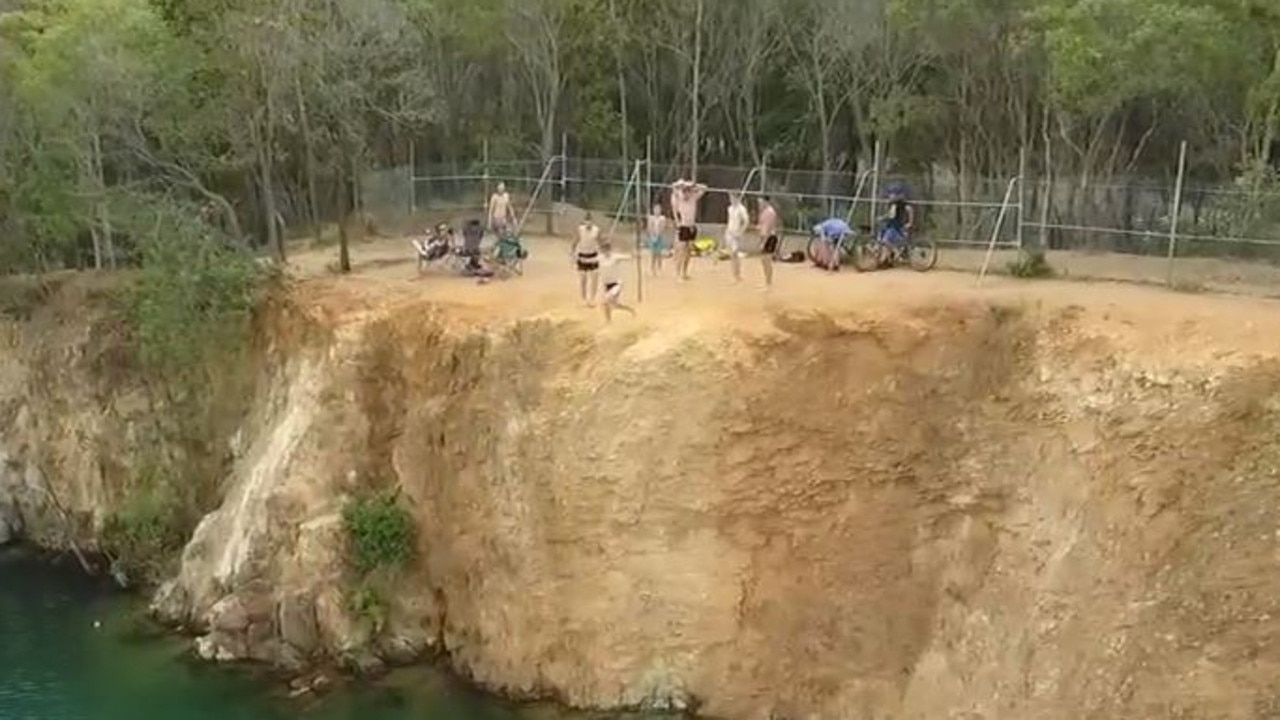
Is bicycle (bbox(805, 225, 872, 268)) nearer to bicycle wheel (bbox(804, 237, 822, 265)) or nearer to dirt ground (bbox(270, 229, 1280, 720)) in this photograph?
bicycle wheel (bbox(804, 237, 822, 265))

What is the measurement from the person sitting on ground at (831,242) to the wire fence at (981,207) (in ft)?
7.43

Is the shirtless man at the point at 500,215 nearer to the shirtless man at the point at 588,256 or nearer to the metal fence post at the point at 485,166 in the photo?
the shirtless man at the point at 588,256

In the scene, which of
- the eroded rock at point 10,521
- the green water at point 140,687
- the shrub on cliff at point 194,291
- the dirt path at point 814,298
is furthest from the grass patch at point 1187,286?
the eroded rock at point 10,521

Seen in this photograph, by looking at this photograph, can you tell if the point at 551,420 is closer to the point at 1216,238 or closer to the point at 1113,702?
the point at 1113,702

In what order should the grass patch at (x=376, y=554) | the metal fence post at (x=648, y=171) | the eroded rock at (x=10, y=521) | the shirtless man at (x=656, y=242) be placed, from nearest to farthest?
1. the grass patch at (x=376, y=554)
2. the shirtless man at (x=656, y=242)
3. the eroded rock at (x=10, y=521)
4. the metal fence post at (x=648, y=171)

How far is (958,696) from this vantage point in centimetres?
2019

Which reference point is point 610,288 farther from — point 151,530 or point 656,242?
point 151,530

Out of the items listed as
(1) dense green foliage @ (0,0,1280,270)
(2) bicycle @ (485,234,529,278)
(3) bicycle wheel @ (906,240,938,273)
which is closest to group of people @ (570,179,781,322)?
(2) bicycle @ (485,234,529,278)

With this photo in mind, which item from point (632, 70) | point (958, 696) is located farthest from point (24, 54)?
point (958, 696)

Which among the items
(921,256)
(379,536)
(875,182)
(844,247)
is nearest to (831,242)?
(844,247)

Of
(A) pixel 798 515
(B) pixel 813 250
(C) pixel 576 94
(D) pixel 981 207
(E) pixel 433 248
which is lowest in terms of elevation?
(A) pixel 798 515

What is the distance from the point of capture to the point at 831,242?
86.8 feet

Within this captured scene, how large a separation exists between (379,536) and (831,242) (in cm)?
965

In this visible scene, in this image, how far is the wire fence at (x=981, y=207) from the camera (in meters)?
24.8
